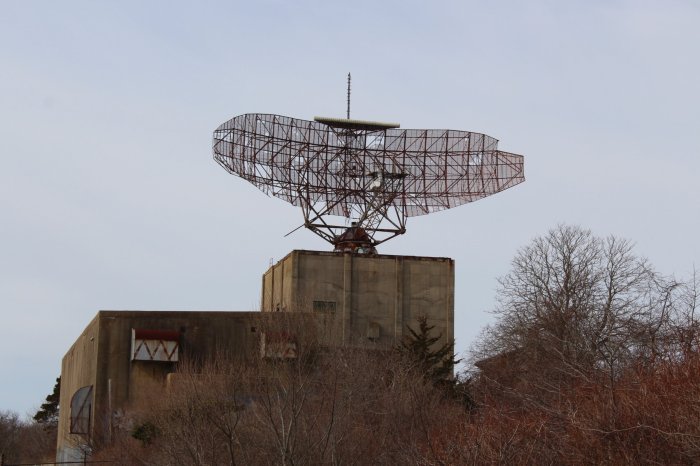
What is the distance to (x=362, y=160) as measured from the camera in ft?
223

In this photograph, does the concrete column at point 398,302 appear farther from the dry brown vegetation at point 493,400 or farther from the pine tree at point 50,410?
the pine tree at point 50,410

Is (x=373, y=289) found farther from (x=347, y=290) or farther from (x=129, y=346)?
(x=129, y=346)

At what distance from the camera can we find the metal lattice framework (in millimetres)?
66250

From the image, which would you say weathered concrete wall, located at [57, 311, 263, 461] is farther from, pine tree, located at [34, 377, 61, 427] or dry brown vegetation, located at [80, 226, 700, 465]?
pine tree, located at [34, 377, 61, 427]

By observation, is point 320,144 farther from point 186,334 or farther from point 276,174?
point 186,334

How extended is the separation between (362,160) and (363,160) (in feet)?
0.27

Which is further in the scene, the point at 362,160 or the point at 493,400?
the point at 362,160

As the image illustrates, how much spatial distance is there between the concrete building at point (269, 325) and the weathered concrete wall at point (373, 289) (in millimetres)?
54

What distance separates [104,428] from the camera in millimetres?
62875

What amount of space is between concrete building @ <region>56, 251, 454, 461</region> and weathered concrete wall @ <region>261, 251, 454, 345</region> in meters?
0.05

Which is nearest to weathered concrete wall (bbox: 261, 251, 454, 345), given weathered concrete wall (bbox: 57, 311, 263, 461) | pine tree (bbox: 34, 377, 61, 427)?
weathered concrete wall (bbox: 57, 311, 263, 461)

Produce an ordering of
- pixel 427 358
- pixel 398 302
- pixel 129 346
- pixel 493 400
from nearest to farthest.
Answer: pixel 493 400, pixel 427 358, pixel 129 346, pixel 398 302

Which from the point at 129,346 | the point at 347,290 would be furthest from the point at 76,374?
the point at 347,290

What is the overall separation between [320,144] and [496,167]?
30.6 feet
